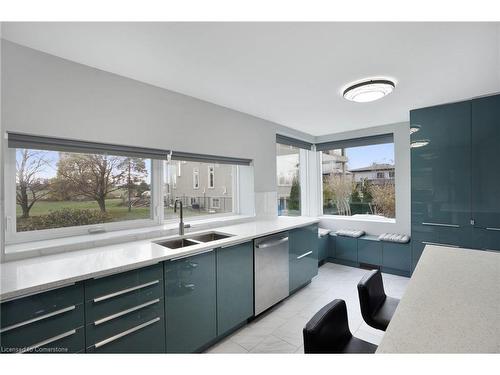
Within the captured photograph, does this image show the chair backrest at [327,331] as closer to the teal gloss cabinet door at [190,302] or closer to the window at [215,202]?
the teal gloss cabinet door at [190,302]

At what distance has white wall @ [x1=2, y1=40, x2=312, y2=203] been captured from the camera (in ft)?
5.15

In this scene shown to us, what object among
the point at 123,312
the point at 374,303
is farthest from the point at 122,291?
the point at 374,303

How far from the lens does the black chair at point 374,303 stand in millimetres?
1333

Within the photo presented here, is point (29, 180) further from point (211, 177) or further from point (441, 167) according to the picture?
point (441, 167)

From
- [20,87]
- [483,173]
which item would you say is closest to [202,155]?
[20,87]

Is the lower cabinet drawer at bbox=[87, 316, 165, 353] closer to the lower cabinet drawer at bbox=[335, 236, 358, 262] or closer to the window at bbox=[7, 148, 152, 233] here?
the window at bbox=[7, 148, 152, 233]

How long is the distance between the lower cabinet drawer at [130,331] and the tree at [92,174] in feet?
3.65

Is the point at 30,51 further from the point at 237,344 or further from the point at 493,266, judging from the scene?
the point at 493,266

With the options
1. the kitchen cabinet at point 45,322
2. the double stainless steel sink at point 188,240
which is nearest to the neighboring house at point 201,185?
the double stainless steel sink at point 188,240

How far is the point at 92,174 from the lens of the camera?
2127 millimetres

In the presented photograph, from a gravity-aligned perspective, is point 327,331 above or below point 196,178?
below

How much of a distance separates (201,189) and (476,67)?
294cm

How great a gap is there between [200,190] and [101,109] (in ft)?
4.61

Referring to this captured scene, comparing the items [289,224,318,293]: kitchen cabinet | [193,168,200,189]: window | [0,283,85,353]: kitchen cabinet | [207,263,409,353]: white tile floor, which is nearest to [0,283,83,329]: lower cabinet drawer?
[0,283,85,353]: kitchen cabinet
